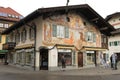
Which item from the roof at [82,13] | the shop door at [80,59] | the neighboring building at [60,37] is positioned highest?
the roof at [82,13]

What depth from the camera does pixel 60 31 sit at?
25.9 metres

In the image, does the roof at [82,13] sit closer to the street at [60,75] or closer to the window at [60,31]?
the window at [60,31]

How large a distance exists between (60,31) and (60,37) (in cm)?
72

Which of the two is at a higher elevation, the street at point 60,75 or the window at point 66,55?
the window at point 66,55

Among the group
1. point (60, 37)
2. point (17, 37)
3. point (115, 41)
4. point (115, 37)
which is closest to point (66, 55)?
point (60, 37)

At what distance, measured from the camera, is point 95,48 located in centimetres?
2939

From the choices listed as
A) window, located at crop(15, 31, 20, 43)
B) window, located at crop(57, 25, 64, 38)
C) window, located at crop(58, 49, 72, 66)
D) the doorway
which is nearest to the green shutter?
window, located at crop(57, 25, 64, 38)

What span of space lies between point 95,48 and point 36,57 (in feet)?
29.0

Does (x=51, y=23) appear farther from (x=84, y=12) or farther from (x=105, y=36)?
(x=105, y=36)

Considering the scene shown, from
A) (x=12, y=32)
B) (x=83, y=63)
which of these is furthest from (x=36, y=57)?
(x=12, y=32)

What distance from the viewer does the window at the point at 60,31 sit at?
83.0 ft

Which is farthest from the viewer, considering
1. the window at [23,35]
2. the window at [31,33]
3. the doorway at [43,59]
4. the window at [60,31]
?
the window at [23,35]

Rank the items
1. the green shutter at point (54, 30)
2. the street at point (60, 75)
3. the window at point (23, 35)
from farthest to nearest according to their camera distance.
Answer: the window at point (23, 35), the green shutter at point (54, 30), the street at point (60, 75)

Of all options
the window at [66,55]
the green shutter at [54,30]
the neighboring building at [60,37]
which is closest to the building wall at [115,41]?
the neighboring building at [60,37]
